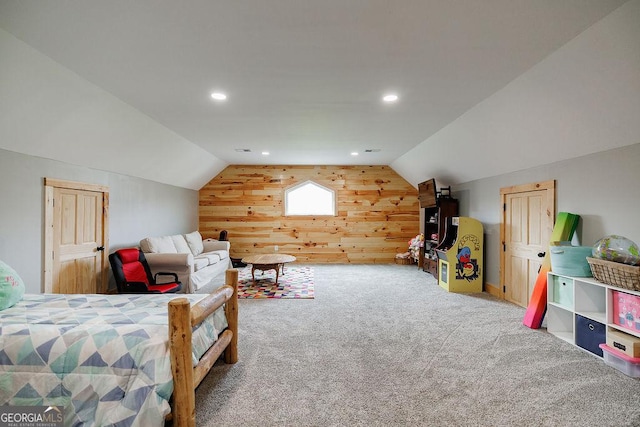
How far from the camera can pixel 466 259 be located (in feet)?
16.4

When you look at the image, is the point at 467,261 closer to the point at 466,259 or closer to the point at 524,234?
the point at 466,259

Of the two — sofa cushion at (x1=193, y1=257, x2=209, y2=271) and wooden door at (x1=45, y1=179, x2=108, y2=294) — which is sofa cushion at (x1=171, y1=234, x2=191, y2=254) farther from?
wooden door at (x1=45, y1=179, x2=108, y2=294)

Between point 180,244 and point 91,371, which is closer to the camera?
point 91,371

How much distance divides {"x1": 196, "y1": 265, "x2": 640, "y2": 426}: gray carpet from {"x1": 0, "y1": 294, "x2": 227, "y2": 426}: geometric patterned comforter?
0.49 m

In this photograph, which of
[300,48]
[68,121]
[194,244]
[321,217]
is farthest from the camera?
[321,217]

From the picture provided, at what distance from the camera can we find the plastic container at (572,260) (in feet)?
9.44

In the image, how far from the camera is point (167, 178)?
19.5 ft

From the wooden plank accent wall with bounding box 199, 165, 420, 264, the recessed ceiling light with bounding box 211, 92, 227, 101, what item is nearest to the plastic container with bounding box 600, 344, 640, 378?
the recessed ceiling light with bounding box 211, 92, 227, 101

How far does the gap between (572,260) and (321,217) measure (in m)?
5.42

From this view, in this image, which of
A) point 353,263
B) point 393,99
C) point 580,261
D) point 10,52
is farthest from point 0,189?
point 353,263

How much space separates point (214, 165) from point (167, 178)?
1.26 m

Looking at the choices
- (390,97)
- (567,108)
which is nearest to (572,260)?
(567,108)

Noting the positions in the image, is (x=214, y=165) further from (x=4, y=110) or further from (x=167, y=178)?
(x=4, y=110)

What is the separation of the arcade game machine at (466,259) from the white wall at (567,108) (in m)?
1.04
